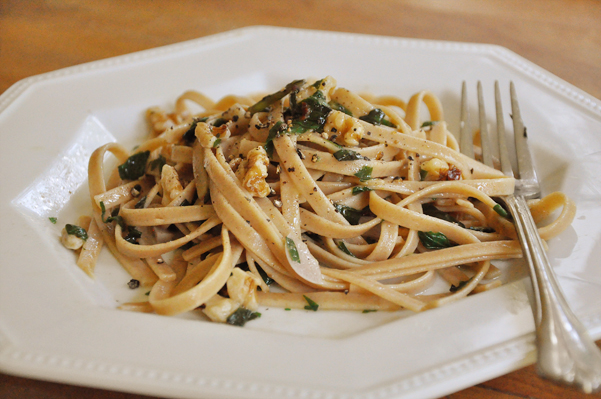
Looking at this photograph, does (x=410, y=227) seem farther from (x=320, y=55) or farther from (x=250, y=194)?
(x=320, y=55)

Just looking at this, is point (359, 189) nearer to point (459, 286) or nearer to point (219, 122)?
point (459, 286)

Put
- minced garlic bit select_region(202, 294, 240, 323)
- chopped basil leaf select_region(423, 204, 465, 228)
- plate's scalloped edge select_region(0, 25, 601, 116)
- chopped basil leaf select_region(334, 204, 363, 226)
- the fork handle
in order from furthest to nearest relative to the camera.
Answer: plate's scalloped edge select_region(0, 25, 601, 116), chopped basil leaf select_region(423, 204, 465, 228), chopped basil leaf select_region(334, 204, 363, 226), minced garlic bit select_region(202, 294, 240, 323), the fork handle

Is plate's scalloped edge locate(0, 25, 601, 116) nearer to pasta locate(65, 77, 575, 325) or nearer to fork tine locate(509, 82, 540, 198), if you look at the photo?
fork tine locate(509, 82, 540, 198)

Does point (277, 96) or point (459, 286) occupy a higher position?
point (277, 96)

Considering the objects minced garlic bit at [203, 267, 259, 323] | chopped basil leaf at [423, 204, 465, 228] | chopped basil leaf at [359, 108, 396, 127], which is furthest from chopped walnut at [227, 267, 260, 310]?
chopped basil leaf at [359, 108, 396, 127]

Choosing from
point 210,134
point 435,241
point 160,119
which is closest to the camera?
point 435,241

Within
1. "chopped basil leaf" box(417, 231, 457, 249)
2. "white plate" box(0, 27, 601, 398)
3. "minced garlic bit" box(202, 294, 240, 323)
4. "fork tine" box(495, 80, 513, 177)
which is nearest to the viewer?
"white plate" box(0, 27, 601, 398)

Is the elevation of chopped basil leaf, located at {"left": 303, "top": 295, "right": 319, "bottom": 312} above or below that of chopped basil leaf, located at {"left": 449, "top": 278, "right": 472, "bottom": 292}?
above

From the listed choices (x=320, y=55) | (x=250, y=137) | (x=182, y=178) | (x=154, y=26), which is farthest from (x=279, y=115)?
(x=154, y=26)

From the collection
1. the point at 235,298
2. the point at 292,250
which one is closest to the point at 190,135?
the point at 292,250
